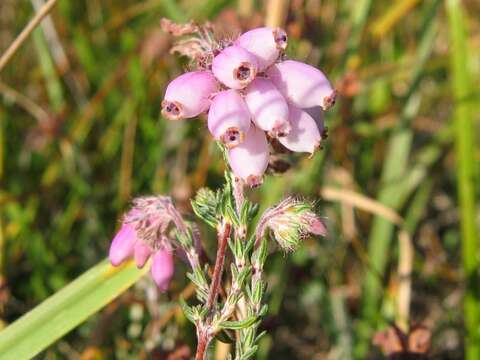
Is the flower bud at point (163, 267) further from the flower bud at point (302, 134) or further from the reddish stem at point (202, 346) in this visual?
the flower bud at point (302, 134)

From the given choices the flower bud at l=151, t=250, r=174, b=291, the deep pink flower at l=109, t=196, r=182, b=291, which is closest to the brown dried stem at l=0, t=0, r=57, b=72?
the deep pink flower at l=109, t=196, r=182, b=291

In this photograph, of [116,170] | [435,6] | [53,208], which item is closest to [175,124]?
[116,170]

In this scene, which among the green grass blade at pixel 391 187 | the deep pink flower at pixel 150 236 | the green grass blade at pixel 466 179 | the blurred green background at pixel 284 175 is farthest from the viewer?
the green grass blade at pixel 391 187

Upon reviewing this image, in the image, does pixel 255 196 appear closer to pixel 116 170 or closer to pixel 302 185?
pixel 302 185

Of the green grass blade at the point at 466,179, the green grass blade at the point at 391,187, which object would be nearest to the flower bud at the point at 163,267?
the green grass blade at the point at 466,179

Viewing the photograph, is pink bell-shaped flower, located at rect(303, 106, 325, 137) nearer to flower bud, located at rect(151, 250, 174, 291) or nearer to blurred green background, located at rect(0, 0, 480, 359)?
flower bud, located at rect(151, 250, 174, 291)

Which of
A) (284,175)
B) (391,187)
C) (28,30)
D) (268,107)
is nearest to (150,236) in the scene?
(268,107)
